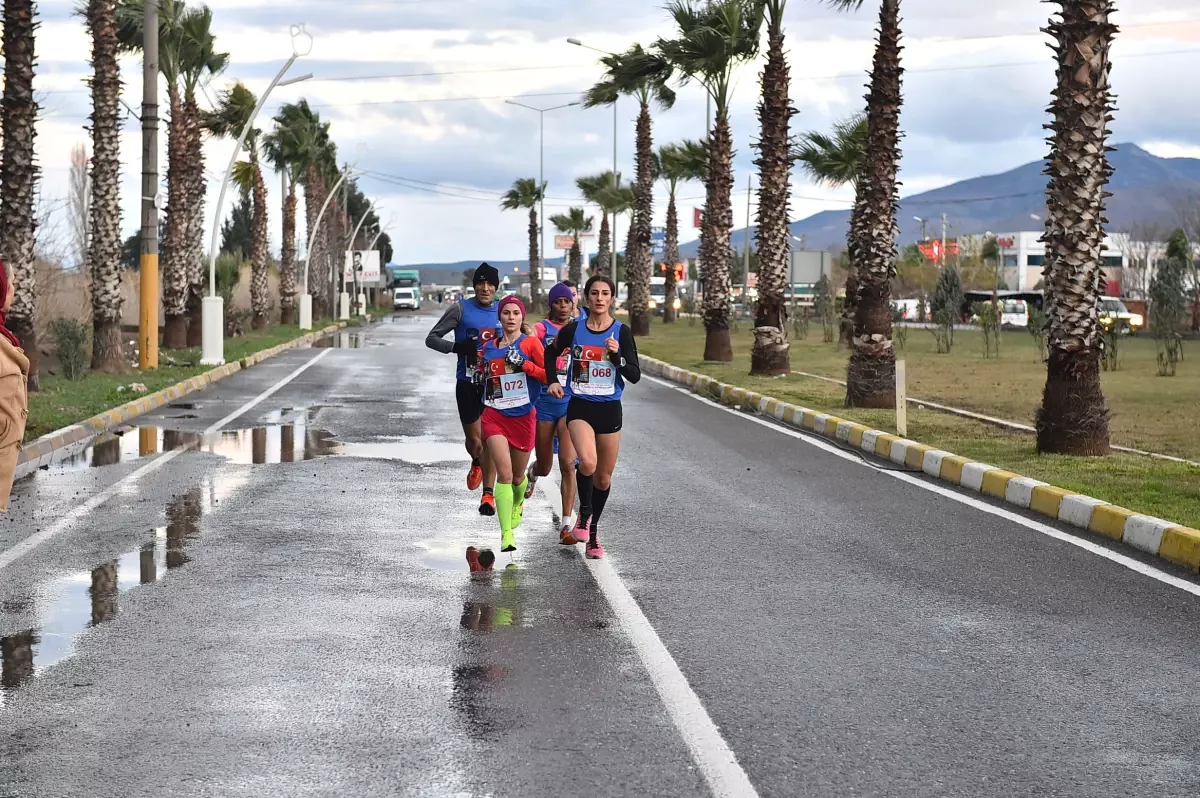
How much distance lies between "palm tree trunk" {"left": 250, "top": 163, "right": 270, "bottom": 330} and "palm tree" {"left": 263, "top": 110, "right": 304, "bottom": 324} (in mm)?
4689

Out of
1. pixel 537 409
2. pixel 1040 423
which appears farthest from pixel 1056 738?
pixel 1040 423

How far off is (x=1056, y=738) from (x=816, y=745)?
936 millimetres

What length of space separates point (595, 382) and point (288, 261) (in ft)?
185

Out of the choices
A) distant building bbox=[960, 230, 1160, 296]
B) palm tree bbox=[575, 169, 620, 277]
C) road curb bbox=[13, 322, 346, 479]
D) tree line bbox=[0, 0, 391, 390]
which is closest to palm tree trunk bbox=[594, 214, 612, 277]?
palm tree bbox=[575, 169, 620, 277]

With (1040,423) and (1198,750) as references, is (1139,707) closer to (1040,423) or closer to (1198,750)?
(1198,750)

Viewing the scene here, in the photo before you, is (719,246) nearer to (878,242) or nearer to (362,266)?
(878,242)

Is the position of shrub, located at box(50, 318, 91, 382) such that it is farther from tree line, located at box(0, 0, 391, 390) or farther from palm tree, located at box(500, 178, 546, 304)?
palm tree, located at box(500, 178, 546, 304)

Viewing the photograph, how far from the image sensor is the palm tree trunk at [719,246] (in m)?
34.7

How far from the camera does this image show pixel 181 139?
39.0 meters

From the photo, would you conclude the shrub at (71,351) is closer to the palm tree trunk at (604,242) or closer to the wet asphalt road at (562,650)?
the wet asphalt road at (562,650)

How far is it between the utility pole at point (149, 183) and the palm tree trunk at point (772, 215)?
10935mm

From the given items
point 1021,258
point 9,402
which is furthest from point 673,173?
point 1021,258

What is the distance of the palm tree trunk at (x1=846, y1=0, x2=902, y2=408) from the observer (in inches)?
838

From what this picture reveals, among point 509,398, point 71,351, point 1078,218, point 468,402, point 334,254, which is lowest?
point 71,351
